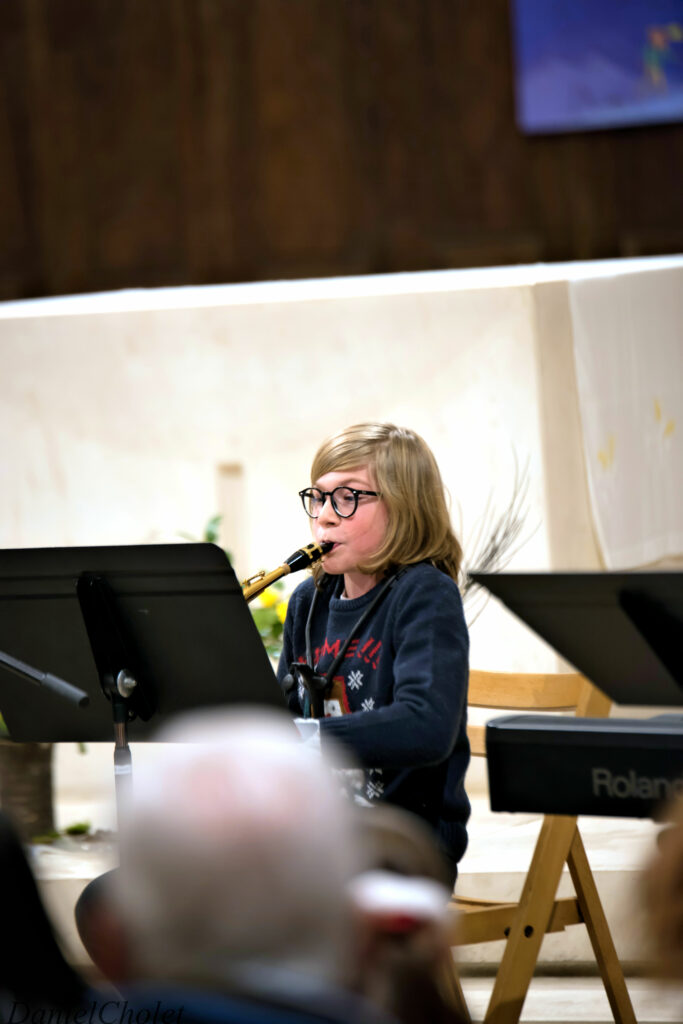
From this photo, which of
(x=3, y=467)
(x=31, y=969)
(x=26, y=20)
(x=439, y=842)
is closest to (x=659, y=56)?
(x=26, y=20)

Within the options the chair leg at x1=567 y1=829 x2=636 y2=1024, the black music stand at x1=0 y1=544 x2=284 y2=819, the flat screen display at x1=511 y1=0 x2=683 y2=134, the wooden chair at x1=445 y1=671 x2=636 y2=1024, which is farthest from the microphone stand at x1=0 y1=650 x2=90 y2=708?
the flat screen display at x1=511 y1=0 x2=683 y2=134

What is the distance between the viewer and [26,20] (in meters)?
3.83

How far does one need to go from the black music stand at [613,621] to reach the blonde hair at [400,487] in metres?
0.46

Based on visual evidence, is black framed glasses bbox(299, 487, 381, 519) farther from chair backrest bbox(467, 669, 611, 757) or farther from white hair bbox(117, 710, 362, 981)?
white hair bbox(117, 710, 362, 981)

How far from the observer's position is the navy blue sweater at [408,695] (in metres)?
1.59

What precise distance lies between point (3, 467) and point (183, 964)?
3319 mm

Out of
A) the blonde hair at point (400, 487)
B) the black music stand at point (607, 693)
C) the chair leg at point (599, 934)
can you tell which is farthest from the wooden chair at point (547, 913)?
the black music stand at point (607, 693)

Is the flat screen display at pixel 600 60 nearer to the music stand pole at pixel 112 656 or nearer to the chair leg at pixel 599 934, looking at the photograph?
the chair leg at pixel 599 934

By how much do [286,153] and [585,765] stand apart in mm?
2826

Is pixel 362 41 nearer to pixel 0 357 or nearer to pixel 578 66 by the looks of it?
pixel 578 66

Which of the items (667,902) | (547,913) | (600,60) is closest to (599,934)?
(547,913)

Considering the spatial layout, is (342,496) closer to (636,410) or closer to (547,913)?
(547,913)

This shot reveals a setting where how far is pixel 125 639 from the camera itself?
1.70 meters

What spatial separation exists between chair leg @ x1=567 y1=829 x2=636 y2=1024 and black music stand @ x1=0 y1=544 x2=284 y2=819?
735 mm
